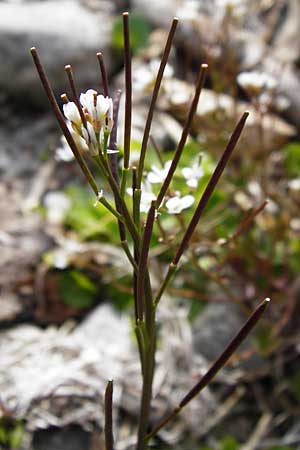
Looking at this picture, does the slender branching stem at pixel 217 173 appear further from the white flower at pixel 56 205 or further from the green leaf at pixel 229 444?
the white flower at pixel 56 205

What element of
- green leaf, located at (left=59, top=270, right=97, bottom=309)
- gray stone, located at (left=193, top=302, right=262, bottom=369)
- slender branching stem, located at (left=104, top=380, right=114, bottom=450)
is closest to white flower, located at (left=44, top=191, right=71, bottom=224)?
green leaf, located at (left=59, top=270, right=97, bottom=309)

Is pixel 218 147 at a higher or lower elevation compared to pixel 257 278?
higher

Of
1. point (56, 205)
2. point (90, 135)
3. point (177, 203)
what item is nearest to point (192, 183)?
point (177, 203)

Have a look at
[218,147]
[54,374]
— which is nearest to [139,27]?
[218,147]

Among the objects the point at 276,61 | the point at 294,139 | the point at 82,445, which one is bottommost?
the point at 82,445

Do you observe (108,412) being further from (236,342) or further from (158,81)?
(158,81)

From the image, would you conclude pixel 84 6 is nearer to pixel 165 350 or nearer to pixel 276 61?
pixel 276 61

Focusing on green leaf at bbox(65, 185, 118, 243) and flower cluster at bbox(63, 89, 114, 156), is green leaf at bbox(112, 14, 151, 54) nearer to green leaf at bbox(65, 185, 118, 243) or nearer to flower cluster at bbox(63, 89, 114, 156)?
green leaf at bbox(65, 185, 118, 243)

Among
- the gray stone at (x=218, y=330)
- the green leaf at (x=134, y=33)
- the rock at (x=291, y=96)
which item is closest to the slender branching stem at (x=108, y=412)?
the gray stone at (x=218, y=330)
